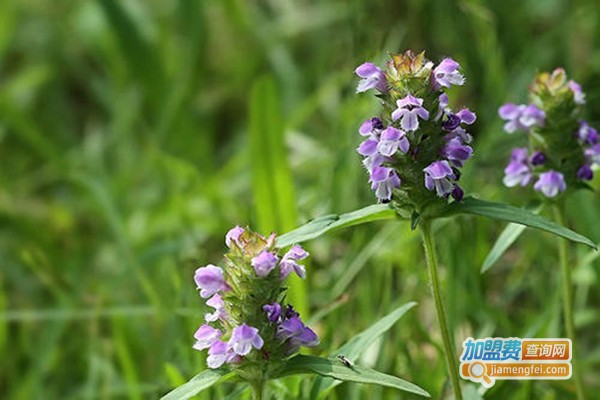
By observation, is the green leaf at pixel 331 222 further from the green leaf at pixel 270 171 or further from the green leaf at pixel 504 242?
the green leaf at pixel 270 171

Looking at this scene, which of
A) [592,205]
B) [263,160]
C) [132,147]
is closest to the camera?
[592,205]

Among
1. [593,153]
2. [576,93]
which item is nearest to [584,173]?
[593,153]

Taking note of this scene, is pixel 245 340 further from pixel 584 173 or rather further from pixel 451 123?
pixel 584 173

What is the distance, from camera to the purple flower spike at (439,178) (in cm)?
139

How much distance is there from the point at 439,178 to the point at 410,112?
0.34 ft

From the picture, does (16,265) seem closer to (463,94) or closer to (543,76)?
(463,94)

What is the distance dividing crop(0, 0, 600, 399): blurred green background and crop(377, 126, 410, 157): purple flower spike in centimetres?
52

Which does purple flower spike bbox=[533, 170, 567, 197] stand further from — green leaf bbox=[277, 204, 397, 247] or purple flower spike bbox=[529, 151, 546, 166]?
green leaf bbox=[277, 204, 397, 247]

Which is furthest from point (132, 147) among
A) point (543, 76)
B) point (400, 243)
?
point (543, 76)

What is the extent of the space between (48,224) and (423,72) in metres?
2.13

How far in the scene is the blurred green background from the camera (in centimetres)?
226

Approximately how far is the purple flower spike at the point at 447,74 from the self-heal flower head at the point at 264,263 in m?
0.36

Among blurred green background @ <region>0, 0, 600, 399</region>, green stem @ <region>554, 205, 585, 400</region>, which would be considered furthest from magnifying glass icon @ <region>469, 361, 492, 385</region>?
green stem @ <region>554, 205, 585, 400</region>

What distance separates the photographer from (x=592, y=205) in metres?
2.38
